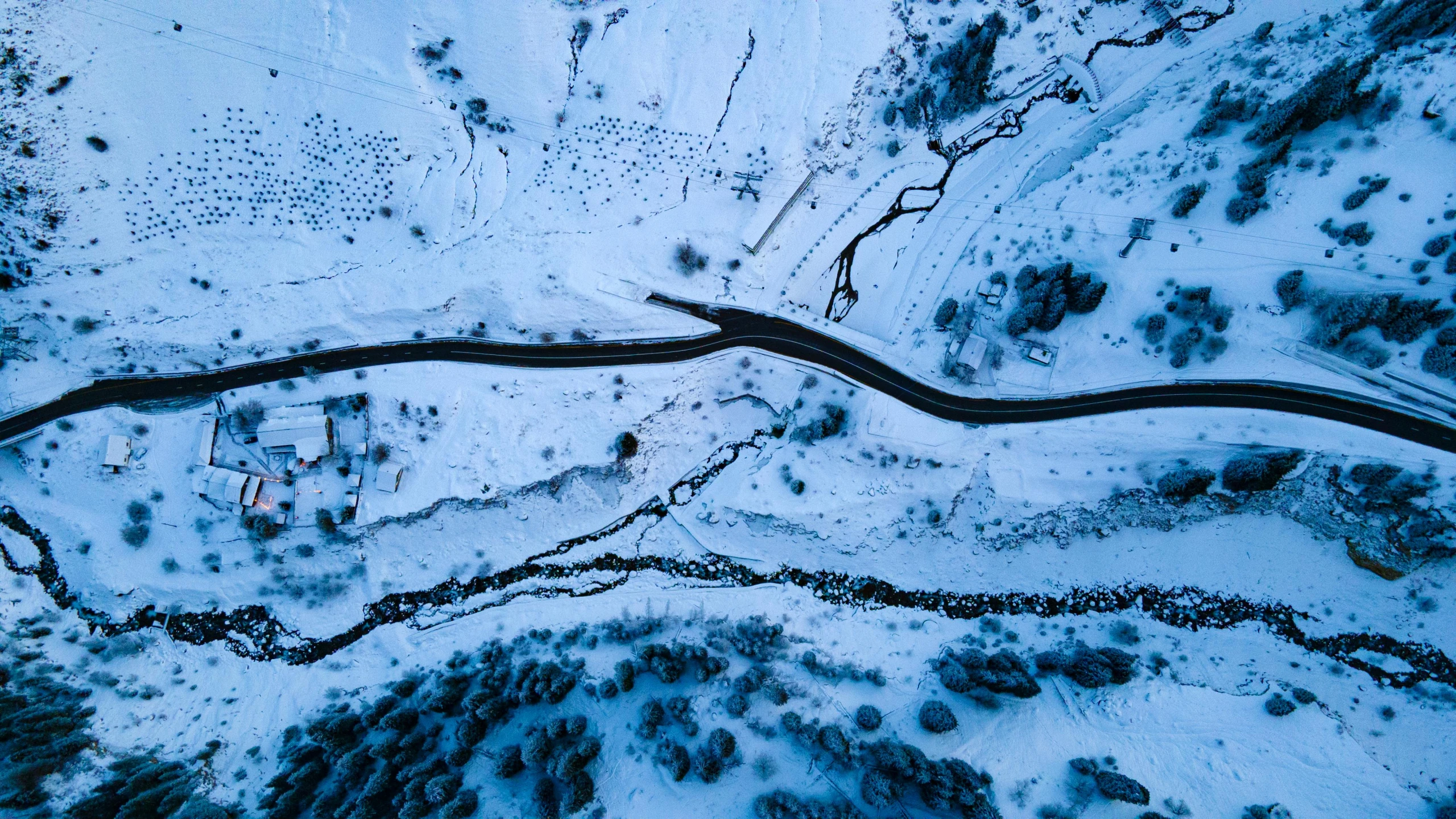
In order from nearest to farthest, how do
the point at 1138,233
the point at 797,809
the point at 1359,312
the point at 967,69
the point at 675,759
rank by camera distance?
the point at 797,809
the point at 675,759
the point at 1359,312
the point at 1138,233
the point at 967,69

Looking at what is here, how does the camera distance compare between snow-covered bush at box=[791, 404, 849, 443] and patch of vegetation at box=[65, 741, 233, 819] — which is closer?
A: patch of vegetation at box=[65, 741, 233, 819]

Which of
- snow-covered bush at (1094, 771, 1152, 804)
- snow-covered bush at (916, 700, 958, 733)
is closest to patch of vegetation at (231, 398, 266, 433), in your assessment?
snow-covered bush at (916, 700, 958, 733)

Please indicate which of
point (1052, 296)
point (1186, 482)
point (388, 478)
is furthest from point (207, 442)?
point (1186, 482)

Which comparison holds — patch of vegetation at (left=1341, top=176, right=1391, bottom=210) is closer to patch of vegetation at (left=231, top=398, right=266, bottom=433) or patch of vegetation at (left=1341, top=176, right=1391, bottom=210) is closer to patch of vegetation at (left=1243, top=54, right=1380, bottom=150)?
patch of vegetation at (left=1243, top=54, right=1380, bottom=150)

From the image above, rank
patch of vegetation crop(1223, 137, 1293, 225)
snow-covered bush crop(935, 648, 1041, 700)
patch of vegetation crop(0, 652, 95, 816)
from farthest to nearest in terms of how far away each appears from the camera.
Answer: snow-covered bush crop(935, 648, 1041, 700)
patch of vegetation crop(1223, 137, 1293, 225)
patch of vegetation crop(0, 652, 95, 816)

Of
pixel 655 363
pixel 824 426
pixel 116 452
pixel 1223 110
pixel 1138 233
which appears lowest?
pixel 116 452

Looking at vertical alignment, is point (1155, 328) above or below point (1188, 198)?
below

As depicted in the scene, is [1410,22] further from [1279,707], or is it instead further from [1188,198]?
[1279,707]

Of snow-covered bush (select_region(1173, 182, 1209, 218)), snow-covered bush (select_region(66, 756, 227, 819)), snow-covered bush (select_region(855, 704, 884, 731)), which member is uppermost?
snow-covered bush (select_region(1173, 182, 1209, 218))
